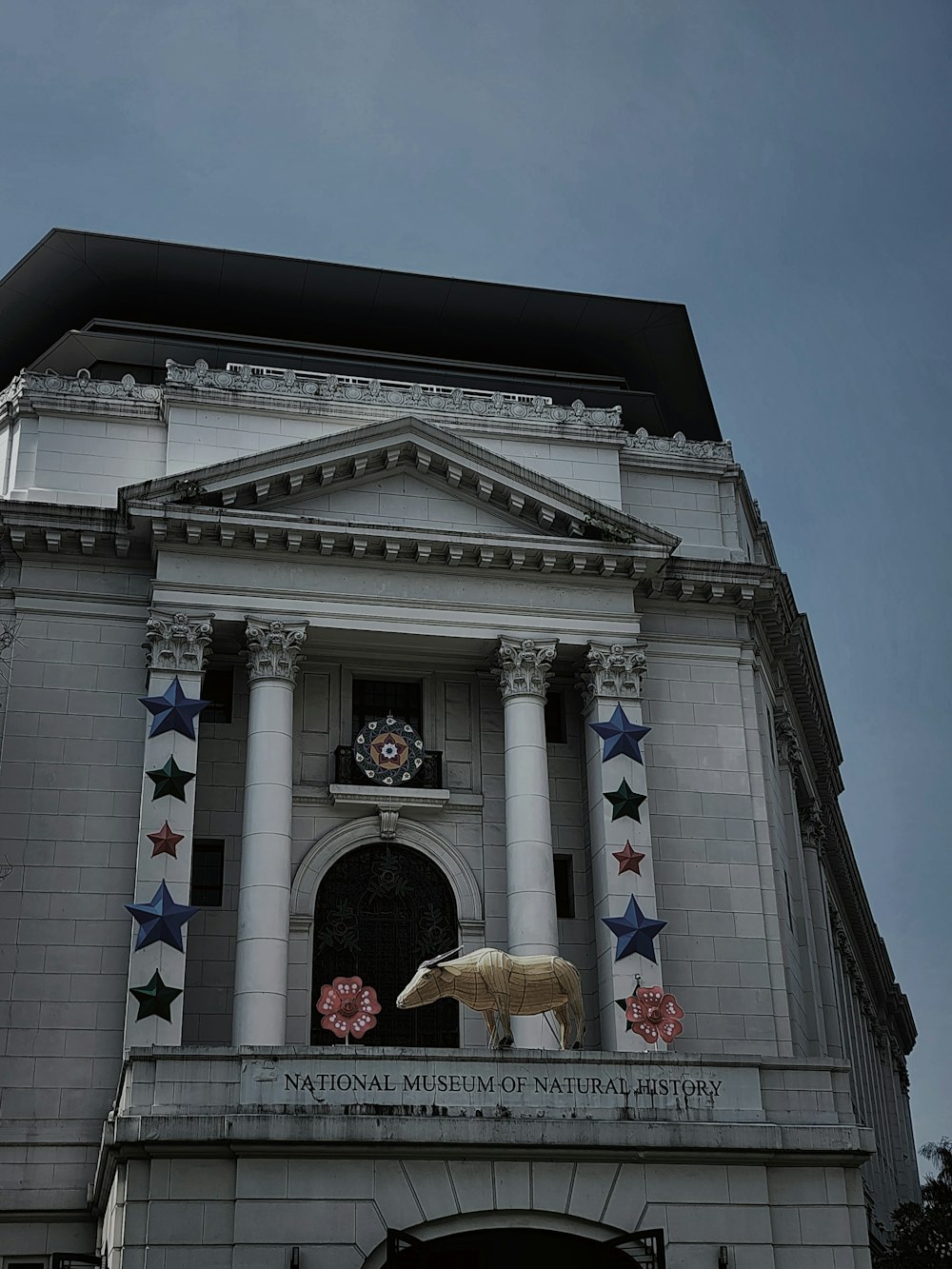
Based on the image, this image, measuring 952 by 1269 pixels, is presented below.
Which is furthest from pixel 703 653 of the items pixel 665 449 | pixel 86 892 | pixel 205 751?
pixel 86 892

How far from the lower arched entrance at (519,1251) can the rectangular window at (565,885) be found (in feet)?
30.9

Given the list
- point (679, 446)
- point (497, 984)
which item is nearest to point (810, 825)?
point (679, 446)

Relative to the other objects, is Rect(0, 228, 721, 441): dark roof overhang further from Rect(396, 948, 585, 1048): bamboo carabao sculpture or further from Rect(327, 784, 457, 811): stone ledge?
Rect(396, 948, 585, 1048): bamboo carabao sculpture

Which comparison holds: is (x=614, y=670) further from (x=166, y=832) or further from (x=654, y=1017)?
(x=166, y=832)

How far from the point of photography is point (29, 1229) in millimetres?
34750

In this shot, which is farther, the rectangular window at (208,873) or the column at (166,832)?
the rectangular window at (208,873)

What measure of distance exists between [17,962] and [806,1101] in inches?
719

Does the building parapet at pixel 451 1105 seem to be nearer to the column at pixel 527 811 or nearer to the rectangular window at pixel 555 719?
the column at pixel 527 811

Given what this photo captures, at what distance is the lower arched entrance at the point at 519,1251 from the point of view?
27.2 m

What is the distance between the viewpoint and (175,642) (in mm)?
39812

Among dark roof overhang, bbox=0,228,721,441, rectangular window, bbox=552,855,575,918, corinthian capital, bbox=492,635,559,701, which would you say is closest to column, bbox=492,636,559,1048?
corinthian capital, bbox=492,635,559,701

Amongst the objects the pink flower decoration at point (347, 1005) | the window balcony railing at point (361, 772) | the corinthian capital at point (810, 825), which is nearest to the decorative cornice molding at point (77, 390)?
the window balcony railing at point (361, 772)

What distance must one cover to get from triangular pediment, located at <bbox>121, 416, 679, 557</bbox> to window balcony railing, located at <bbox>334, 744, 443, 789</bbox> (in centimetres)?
603

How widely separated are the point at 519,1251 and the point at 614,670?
1472 centimetres
